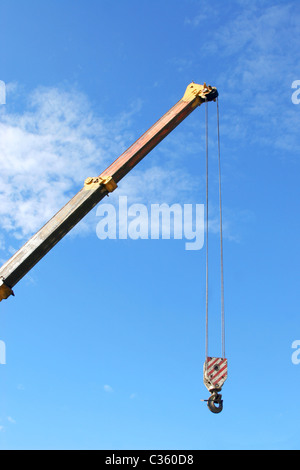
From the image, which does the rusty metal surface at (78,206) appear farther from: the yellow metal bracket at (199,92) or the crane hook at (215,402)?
the crane hook at (215,402)

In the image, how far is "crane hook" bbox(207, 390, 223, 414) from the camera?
10359 millimetres

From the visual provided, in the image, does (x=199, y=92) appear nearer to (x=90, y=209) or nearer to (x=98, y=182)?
(x=98, y=182)

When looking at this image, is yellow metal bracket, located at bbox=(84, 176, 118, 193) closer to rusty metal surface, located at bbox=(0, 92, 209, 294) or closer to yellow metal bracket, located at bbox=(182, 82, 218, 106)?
rusty metal surface, located at bbox=(0, 92, 209, 294)

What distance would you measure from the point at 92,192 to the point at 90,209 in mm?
461

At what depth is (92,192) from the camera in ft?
37.3

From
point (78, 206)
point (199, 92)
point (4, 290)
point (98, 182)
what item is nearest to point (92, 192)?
point (98, 182)

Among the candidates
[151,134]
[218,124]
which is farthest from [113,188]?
[218,124]

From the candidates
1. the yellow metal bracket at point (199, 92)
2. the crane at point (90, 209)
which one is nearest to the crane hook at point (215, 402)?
the crane at point (90, 209)

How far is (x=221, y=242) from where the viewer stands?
13.1 m

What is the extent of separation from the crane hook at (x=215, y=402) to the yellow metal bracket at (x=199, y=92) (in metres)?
7.95

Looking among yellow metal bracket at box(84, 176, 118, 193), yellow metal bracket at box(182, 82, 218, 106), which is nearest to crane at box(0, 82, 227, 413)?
yellow metal bracket at box(84, 176, 118, 193)

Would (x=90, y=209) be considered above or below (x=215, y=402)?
above

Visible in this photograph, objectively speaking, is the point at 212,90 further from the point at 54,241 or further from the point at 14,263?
the point at 14,263

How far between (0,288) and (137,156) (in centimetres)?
475
